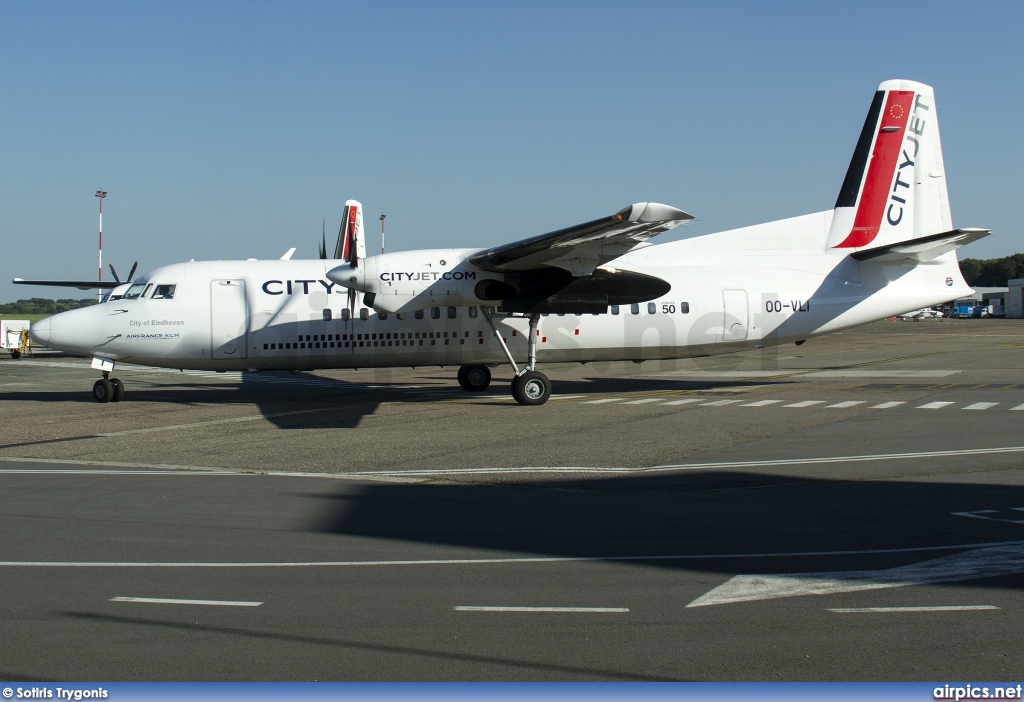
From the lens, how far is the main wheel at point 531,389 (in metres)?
20.0

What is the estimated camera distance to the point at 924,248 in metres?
21.5

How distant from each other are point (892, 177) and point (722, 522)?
18013mm

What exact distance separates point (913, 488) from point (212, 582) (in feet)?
25.6

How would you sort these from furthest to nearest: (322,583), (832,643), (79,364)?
(79,364), (322,583), (832,643)

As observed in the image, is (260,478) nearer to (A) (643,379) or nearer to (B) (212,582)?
(B) (212,582)

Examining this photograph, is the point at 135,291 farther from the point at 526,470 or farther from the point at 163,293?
the point at 526,470

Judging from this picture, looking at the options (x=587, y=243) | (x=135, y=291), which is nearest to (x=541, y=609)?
(x=587, y=243)

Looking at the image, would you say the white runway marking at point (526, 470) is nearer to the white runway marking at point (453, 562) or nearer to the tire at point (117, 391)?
the white runway marking at point (453, 562)

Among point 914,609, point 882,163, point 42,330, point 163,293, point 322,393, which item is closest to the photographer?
point 914,609

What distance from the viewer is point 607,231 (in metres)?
17.1

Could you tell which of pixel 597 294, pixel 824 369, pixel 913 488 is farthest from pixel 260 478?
pixel 824 369

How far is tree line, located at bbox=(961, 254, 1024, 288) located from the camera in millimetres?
146500

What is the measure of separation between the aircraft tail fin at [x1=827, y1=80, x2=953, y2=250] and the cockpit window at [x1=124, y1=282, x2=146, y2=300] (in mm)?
17500

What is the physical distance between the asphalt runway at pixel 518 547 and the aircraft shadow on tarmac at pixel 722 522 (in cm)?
5
